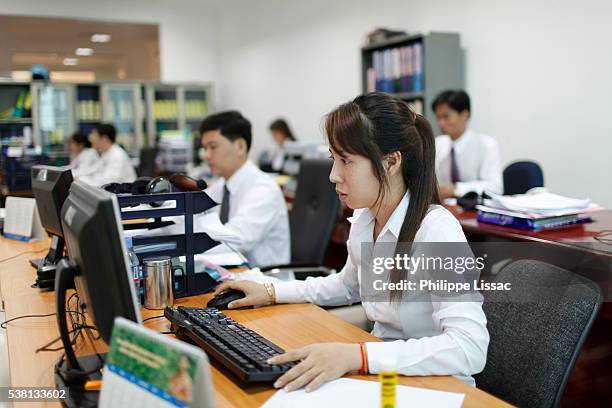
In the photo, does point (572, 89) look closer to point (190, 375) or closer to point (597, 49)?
point (597, 49)

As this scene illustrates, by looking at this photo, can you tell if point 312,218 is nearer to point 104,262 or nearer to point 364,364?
point 364,364

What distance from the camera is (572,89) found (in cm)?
353

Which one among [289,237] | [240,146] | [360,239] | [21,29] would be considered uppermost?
[21,29]

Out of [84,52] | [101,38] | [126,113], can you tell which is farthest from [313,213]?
[84,52]

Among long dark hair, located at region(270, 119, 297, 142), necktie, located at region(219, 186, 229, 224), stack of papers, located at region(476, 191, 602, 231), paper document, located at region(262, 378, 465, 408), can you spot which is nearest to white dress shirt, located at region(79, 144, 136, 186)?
long dark hair, located at region(270, 119, 297, 142)

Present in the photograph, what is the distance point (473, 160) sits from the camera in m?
3.89

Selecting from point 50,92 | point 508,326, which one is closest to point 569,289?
point 508,326

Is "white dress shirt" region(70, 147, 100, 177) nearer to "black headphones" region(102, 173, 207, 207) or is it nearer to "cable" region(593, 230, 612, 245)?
"black headphones" region(102, 173, 207, 207)

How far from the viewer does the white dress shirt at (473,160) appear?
3.76 metres

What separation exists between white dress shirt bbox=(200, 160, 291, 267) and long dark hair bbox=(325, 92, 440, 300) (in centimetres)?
112

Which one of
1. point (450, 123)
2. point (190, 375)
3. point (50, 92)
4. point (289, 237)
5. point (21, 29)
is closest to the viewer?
point (190, 375)

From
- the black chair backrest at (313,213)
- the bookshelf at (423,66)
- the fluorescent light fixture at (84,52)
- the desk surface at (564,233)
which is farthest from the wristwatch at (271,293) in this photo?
the fluorescent light fixture at (84,52)

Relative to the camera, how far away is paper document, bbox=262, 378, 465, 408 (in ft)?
3.29

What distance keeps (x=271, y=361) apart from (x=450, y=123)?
9.93ft
